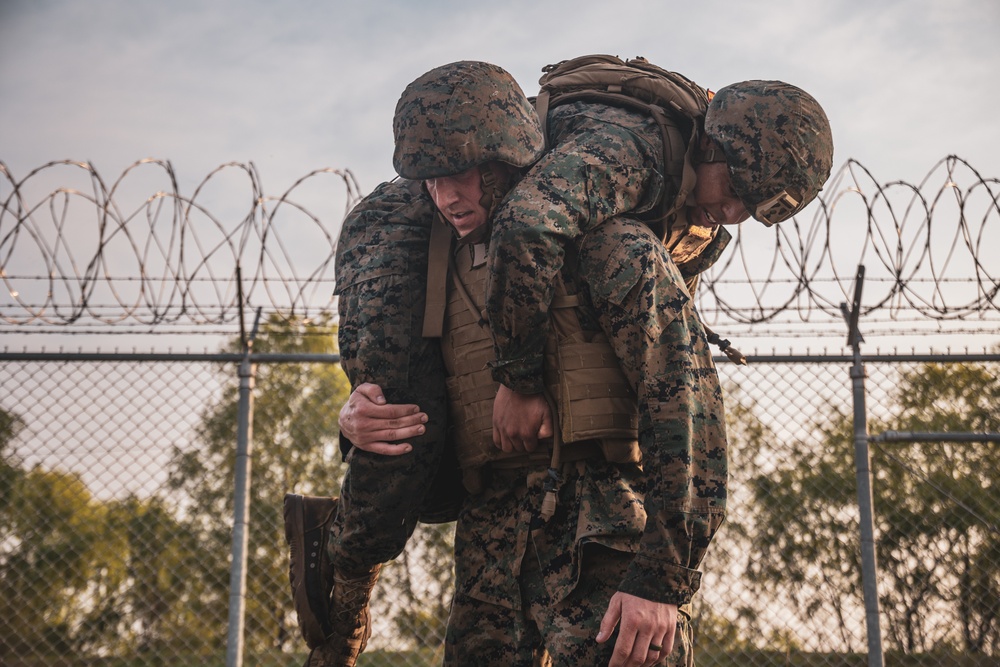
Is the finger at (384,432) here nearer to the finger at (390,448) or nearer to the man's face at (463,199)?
the finger at (390,448)

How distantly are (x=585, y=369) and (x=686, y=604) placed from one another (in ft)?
2.23

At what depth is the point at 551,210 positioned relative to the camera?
2.39 m

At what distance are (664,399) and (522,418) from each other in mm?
411

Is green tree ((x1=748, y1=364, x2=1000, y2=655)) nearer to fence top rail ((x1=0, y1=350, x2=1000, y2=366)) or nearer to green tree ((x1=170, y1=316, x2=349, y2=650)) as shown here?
fence top rail ((x1=0, y1=350, x2=1000, y2=366))

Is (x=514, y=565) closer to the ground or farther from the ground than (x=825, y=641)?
farther from the ground

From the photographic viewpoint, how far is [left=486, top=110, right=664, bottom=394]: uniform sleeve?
2383 millimetres

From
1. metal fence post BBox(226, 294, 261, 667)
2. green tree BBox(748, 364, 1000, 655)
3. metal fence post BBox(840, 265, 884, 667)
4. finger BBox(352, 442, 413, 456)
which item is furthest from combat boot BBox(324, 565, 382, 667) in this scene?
green tree BBox(748, 364, 1000, 655)

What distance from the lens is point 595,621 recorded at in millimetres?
2451

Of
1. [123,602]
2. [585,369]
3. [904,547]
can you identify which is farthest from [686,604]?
[123,602]

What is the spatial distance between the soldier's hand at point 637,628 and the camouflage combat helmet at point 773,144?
111 centimetres

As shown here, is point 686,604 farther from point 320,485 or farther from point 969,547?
point 320,485

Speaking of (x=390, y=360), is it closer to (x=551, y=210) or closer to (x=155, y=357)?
(x=551, y=210)

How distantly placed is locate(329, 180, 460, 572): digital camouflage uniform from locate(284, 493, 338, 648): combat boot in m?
0.25

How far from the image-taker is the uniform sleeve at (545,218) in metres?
2.38
